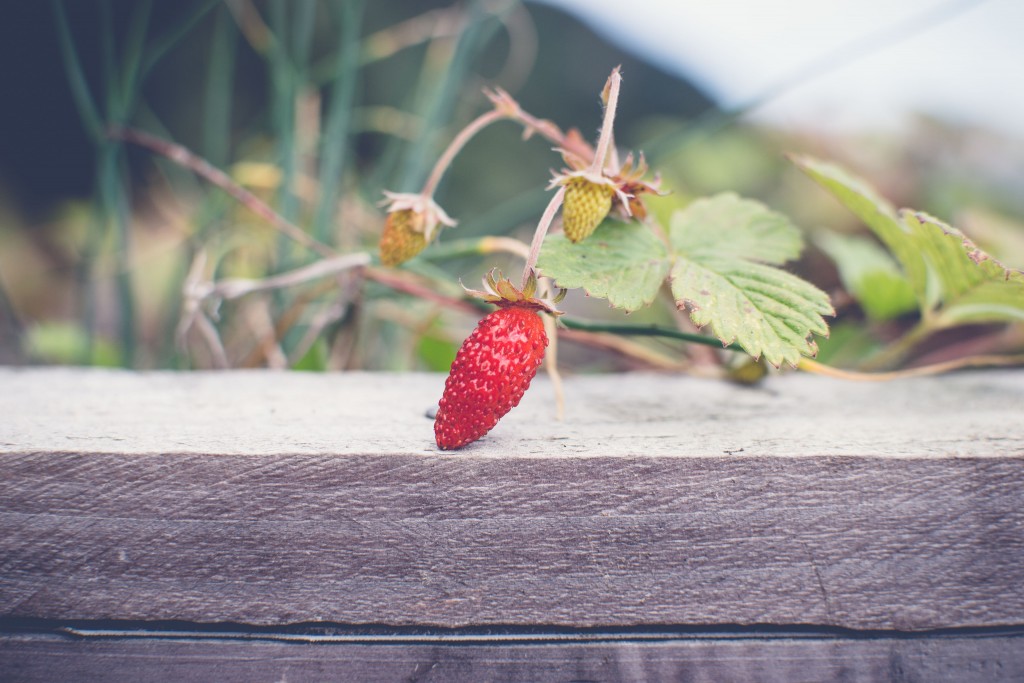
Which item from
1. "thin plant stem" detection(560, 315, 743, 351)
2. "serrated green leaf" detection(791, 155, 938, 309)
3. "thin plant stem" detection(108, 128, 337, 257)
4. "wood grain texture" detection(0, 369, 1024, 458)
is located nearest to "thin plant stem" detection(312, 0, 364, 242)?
"thin plant stem" detection(108, 128, 337, 257)

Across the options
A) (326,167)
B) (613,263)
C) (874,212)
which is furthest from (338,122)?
(874,212)

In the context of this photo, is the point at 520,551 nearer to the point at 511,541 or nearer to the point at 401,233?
the point at 511,541

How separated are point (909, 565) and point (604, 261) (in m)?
0.30

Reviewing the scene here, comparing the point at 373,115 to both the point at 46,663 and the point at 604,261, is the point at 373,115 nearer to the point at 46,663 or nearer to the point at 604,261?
the point at 604,261

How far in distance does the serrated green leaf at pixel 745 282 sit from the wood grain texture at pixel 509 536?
4.0 inches

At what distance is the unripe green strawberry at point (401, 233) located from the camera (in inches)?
23.9

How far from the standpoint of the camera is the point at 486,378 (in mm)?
461

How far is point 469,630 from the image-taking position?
457 mm

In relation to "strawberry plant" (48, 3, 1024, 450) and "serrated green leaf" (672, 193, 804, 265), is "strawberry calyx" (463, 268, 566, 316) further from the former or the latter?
"serrated green leaf" (672, 193, 804, 265)

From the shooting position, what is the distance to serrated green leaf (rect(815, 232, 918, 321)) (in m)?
0.87

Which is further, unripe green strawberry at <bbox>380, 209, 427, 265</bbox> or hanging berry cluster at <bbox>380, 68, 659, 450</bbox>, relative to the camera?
unripe green strawberry at <bbox>380, 209, 427, 265</bbox>

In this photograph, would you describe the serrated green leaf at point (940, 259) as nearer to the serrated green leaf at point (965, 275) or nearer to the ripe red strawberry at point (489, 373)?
the serrated green leaf at point (965, 275)

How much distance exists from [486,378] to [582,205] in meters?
0.15

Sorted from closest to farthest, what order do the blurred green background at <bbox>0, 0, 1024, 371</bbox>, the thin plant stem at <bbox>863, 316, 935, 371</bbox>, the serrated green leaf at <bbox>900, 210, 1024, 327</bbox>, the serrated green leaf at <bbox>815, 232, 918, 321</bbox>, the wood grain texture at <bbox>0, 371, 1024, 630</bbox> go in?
the wood grain texture at <bbox>0, 371, 1024, 630</bbox>, the serrated green leaf at <bbox>900, 210, 1024, 327</bbox>, the thin plant stem at <bbox>863, 316, 935, 371</bbox>, the serrated green leaf at <bbox>815, 232, 918, 321</bbox>, the blurred green background at <bbox>0, 0, 1024, 371</bbox>
